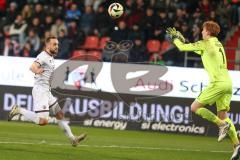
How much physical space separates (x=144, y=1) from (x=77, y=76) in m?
6.13

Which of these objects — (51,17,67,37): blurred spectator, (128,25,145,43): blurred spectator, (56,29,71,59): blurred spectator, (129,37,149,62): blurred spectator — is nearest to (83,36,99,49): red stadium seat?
(56,29,71,59): blurred spectator

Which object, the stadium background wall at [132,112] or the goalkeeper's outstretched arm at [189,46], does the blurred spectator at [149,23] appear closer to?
the stadium background wall at [132,112]

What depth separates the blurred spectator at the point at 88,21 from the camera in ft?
82.7

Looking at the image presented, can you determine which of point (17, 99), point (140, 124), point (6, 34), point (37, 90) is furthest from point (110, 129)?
point (6, 34)

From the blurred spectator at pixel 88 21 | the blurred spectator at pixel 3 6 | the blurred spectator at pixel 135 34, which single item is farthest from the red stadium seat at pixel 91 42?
the blurred spectator at pixel 3 6

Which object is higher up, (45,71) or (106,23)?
(106,23)

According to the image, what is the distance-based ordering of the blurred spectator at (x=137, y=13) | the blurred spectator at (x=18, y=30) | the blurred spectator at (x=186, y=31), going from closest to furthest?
the blurred spectator at (x=186, y=31)
the blurred spectator at (x=137, y=13)
the blurred spectator at (x=18, y=30)

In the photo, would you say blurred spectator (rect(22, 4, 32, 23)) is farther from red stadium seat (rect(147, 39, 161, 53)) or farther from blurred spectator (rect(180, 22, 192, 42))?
blurred spectator (rect(180, 22, 192, 42))

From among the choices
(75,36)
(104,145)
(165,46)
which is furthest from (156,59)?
(104,145)

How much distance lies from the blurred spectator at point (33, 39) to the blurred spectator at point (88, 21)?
5.02 feet

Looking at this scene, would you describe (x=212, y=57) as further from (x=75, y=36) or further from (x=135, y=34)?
(x=75, y=36)

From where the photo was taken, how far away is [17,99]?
65.7 feet

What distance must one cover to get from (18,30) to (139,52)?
16.1 feet

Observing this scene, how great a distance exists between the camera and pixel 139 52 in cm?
2300
